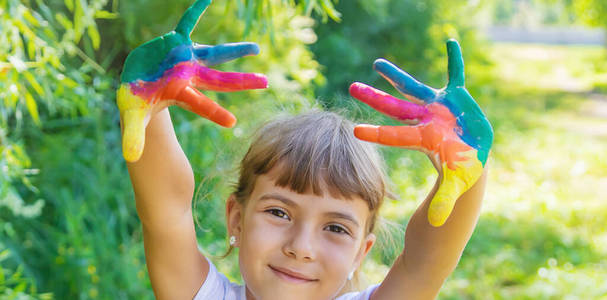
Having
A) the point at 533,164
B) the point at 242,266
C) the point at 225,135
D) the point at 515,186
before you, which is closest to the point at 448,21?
the point at 533,164

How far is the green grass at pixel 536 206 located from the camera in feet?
10.1

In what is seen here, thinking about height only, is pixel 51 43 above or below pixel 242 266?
above

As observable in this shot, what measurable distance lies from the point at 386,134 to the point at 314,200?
0.98 ft

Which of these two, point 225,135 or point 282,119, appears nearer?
point 282,119

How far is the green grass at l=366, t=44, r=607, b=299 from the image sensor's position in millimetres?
3064

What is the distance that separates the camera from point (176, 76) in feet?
3.04

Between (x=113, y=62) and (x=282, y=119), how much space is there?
1610 millimetres

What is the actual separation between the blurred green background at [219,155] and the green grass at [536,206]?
12 millimetres

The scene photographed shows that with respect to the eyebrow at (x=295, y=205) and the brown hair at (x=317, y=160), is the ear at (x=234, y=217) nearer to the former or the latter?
the brown hair at (x=317, y=160)

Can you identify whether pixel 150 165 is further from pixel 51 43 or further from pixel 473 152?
pixel 51 43

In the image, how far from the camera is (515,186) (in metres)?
4.61

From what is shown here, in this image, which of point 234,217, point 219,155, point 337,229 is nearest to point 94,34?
point 219,155

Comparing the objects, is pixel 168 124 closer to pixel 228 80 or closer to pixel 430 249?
pixel 228 80

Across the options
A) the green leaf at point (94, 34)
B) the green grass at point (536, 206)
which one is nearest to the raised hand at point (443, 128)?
the green leaf at point (94, 34)
